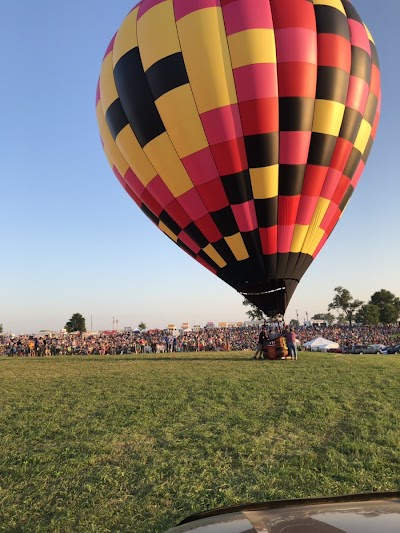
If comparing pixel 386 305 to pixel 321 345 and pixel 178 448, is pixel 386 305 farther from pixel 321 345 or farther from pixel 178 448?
pixel 178 448

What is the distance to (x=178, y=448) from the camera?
4.49 meters

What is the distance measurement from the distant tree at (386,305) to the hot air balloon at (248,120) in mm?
84428

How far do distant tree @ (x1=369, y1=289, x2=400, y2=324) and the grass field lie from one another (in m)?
87.5

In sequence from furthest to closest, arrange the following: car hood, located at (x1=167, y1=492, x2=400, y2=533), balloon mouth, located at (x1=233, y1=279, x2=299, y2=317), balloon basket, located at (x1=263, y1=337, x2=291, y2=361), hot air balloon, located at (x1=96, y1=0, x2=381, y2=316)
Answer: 1. balloon basket, located at (x1=263, y1=337, x2=291, y2=361)
2. balloon mouth, located at (x1=233, y1=279, x2=299, y2=317)
3. hot air balloon, located at (x1=96, y1=0, x2=381, y2=316)
4. car hood, located at (x1=167, y1=492, x2=400, y2=533)

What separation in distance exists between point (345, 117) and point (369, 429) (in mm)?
8193

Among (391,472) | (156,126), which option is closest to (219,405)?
(391,472)

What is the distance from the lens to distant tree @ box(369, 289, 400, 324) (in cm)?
8619

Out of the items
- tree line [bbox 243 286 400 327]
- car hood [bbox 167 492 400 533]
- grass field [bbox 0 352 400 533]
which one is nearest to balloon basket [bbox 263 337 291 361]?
grass field [bbox 0 352 400 533]

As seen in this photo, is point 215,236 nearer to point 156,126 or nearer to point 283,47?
point 156,126

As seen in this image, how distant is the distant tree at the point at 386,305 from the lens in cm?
8619

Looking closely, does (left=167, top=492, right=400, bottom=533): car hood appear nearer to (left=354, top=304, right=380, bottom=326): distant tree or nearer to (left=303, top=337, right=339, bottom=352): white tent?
(left=303, top=337, right=339, bottom=352): white tent

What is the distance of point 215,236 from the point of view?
10.9 meters

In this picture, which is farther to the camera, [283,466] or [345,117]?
[345,117]

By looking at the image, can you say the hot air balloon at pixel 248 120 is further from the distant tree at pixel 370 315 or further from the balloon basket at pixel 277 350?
the distant tree at pixel 370 315
